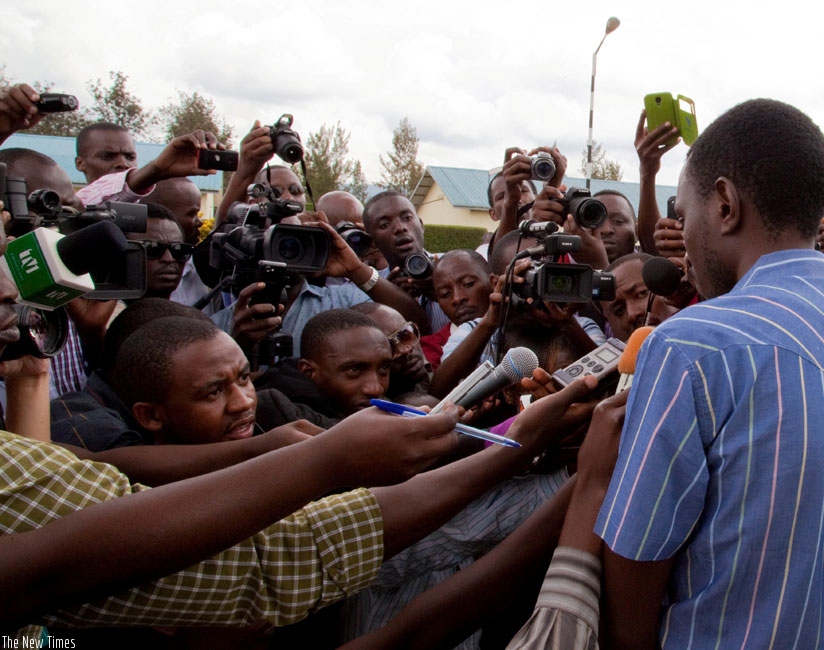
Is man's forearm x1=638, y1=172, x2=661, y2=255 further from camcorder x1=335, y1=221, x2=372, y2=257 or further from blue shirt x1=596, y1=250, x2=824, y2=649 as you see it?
blue shirt x1=596, y1=250, x2=824, y2=649

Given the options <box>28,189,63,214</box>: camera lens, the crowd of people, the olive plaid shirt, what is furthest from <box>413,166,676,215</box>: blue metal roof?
the olive plaid shirt

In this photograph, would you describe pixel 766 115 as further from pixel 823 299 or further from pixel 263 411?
pixel 263 411

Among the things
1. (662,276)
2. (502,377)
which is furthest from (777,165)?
(662,276)

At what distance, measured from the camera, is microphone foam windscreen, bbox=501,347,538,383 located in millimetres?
1758

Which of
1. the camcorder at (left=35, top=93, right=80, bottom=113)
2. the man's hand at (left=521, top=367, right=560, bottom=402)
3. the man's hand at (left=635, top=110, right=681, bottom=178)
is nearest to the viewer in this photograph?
the man's hand at (left=521, top=367, right=560, bottom=402)

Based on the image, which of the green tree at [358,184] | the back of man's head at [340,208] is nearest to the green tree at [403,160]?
the green tree at [358,184]

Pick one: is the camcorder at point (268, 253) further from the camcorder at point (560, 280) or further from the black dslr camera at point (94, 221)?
the camcorder at point (560, 280)

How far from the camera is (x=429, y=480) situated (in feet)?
5.56

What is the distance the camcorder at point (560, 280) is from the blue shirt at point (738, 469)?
163 centimetres

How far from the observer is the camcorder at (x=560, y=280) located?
2.89 meters

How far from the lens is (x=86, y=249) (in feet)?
4.92

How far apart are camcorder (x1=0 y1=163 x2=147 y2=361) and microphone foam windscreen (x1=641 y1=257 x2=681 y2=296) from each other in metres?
1.64

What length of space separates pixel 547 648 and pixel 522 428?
20.7 inches

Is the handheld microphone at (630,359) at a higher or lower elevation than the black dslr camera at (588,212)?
lower
